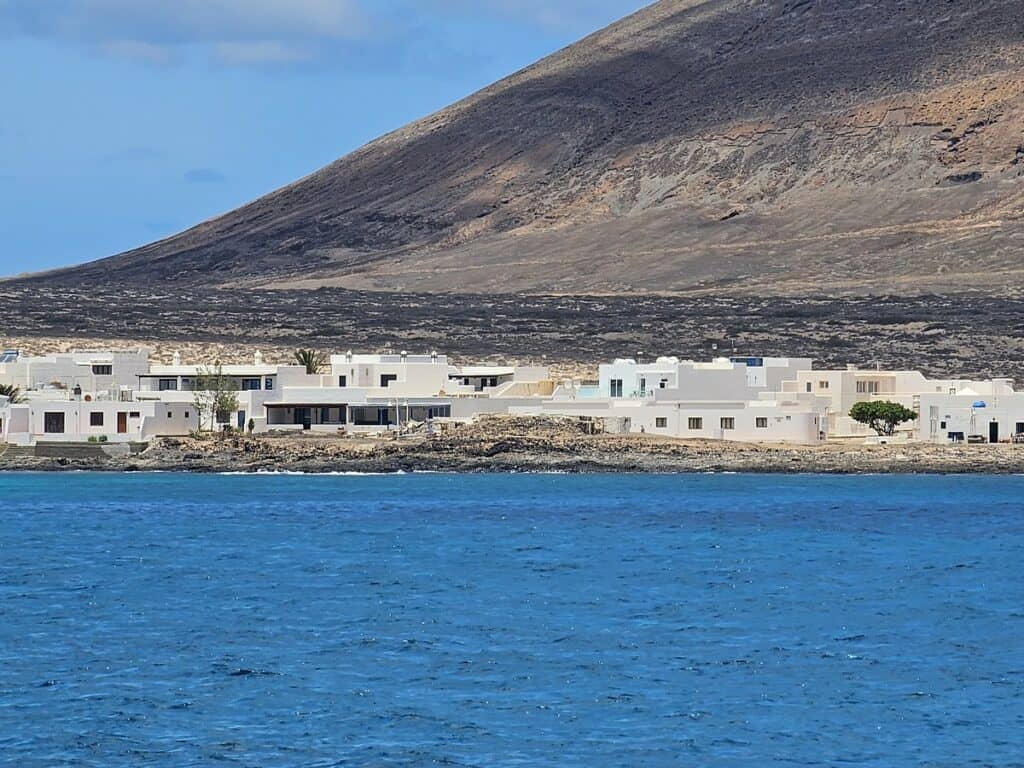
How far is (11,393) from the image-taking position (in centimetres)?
7138

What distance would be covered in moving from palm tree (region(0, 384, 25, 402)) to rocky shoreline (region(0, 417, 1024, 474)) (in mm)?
3133

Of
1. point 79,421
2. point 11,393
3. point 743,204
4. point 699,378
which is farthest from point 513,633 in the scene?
point 743,204

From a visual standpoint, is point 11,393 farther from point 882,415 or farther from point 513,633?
point 513,633

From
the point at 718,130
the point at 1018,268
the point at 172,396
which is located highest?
the point at 718,130

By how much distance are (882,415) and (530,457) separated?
42.0 feet

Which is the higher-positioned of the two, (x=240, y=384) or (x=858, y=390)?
(x=240, y=384)

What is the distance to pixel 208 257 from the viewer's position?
7318 inches

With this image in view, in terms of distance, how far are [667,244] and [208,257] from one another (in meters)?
44.8

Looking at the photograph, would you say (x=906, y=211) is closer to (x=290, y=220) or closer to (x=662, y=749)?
(x=290, y=220)

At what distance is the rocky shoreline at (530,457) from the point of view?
64562 millimetres

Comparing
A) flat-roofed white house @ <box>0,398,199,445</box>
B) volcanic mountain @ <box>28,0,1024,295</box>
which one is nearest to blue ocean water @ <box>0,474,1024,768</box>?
flat-roofed white house @ <box>0,398,199,445</box>

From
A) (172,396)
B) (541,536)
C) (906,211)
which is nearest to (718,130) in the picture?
(906,211)

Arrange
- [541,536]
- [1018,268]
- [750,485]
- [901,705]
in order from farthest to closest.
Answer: [1018,268]
[750,485]
[541,536]
[901,705]

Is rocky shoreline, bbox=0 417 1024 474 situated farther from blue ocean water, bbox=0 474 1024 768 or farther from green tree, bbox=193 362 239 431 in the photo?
blue ocean water, bbox=0 474 1024 768
